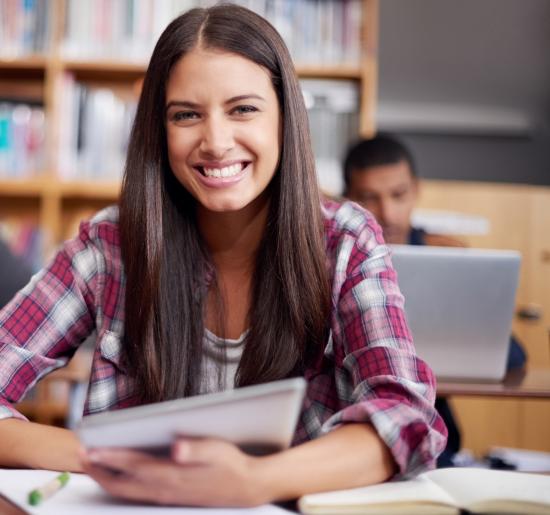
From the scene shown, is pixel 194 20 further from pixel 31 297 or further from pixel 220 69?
pixel 31 297

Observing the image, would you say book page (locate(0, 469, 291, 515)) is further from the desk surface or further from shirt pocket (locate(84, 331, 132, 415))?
the desk surface

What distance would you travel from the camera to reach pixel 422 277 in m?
1.64

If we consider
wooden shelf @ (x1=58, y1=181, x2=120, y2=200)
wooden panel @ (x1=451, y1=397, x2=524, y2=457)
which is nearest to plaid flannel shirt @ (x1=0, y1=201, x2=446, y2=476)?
wooden shelf @ (x1=58, y1=181, x2=120, y2=200)

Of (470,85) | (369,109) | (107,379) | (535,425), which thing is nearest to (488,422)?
(535,425)

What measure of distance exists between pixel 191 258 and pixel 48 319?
239mm

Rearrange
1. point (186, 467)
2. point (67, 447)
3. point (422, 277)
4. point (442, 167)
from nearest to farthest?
1. point (186, 467)
2. point (67, 447)
3. point (422, 277)
4. point (442, 167)

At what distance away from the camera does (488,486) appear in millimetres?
887

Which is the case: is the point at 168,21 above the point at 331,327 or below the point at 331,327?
above

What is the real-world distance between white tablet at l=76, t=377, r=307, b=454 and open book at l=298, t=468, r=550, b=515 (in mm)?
91

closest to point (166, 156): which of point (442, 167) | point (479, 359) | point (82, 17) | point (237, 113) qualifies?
point (237, 113)

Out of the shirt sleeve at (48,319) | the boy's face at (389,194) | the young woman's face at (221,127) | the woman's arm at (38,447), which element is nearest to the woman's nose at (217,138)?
the young woman's face at (221,127)

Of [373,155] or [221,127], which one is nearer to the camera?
[221,127]

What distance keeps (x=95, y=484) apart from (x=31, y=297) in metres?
0.45

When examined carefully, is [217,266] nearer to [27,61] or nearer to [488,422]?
[27,61]
